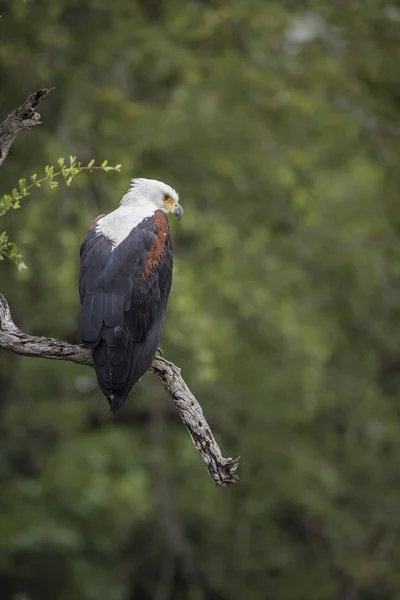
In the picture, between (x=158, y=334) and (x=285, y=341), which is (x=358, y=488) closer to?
(x=285, y=341)

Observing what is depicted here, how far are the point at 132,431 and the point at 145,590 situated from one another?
234cm

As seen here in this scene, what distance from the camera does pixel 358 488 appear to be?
605 inches

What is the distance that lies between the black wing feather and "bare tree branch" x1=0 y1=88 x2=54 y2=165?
1.05 metres

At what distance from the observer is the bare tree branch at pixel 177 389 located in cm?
510

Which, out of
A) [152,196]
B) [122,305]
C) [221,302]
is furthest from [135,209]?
[221,302]

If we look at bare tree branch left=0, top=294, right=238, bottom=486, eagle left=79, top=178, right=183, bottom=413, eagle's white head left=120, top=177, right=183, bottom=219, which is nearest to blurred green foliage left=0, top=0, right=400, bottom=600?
eagle's white head left=120, top=177, right=183, bottom=219

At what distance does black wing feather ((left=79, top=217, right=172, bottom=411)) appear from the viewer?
5844 millimetres

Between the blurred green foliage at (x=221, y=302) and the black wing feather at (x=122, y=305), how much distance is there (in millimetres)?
4324

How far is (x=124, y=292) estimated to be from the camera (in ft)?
20.2

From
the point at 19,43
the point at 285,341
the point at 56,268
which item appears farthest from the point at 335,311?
the point at 19,43

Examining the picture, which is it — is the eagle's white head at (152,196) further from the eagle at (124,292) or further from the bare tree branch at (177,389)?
the bare tree branch at (177,389)

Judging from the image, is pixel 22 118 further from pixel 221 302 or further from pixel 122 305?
pixel 221 302

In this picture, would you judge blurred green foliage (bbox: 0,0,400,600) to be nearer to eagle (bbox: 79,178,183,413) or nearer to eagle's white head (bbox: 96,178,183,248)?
eagle's white head (bbox: 96,178,183,248)

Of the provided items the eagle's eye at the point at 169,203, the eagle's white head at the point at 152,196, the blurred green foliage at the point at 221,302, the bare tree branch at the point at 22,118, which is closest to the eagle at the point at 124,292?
the eagle's white head at the point at 152,196
